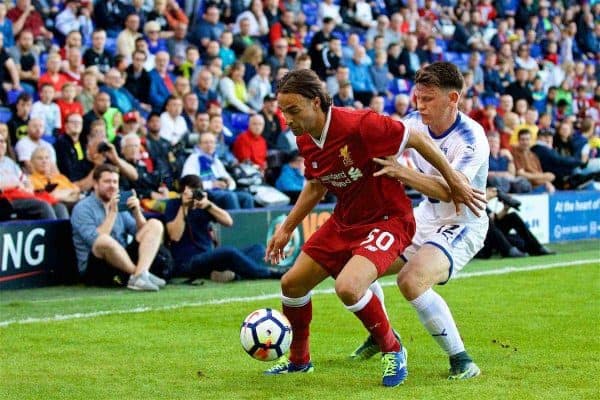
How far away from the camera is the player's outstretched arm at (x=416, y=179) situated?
6.77 meters

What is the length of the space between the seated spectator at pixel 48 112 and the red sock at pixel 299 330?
8.35m

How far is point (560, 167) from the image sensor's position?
20.5 metres

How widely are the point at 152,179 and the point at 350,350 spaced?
6.73m

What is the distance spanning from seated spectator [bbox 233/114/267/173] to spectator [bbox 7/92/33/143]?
349 centimetres

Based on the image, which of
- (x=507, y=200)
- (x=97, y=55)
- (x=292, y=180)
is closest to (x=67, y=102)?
(x=97, y=55)

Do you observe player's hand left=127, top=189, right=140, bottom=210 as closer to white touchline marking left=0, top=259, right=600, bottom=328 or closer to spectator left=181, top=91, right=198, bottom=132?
white touchline marking left=0, top=259, right=600, bottom=328

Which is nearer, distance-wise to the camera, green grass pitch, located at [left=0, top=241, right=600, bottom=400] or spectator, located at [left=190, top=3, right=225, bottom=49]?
green grass pitch, located at [left=0, top=241, right=600, bottom=400]

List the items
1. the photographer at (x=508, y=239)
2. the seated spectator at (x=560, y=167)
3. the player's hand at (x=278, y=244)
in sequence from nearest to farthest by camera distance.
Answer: the player's hand at (x=278, y=244)
the photographer at (x=508, y=239)
the seated spectator at (x=560, y=167)

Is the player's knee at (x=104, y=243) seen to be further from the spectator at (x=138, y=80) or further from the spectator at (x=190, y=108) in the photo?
the spectator at (x=138, y=80)

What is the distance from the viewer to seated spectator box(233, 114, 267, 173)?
55.4 ft

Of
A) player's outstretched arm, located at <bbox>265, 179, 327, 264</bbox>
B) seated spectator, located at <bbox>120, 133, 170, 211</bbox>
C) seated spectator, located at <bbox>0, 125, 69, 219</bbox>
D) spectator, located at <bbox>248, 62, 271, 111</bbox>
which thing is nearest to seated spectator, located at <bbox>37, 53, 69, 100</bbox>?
seated spectator, located at <bbox>120, 133, 170, 211</bbox>

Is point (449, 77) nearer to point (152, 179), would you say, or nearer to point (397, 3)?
point (152, 179)

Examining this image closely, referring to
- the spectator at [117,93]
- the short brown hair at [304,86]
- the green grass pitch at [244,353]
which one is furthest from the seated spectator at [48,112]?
the short brown hair at [304,86]

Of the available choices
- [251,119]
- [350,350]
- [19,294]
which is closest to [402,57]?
[251,119]
